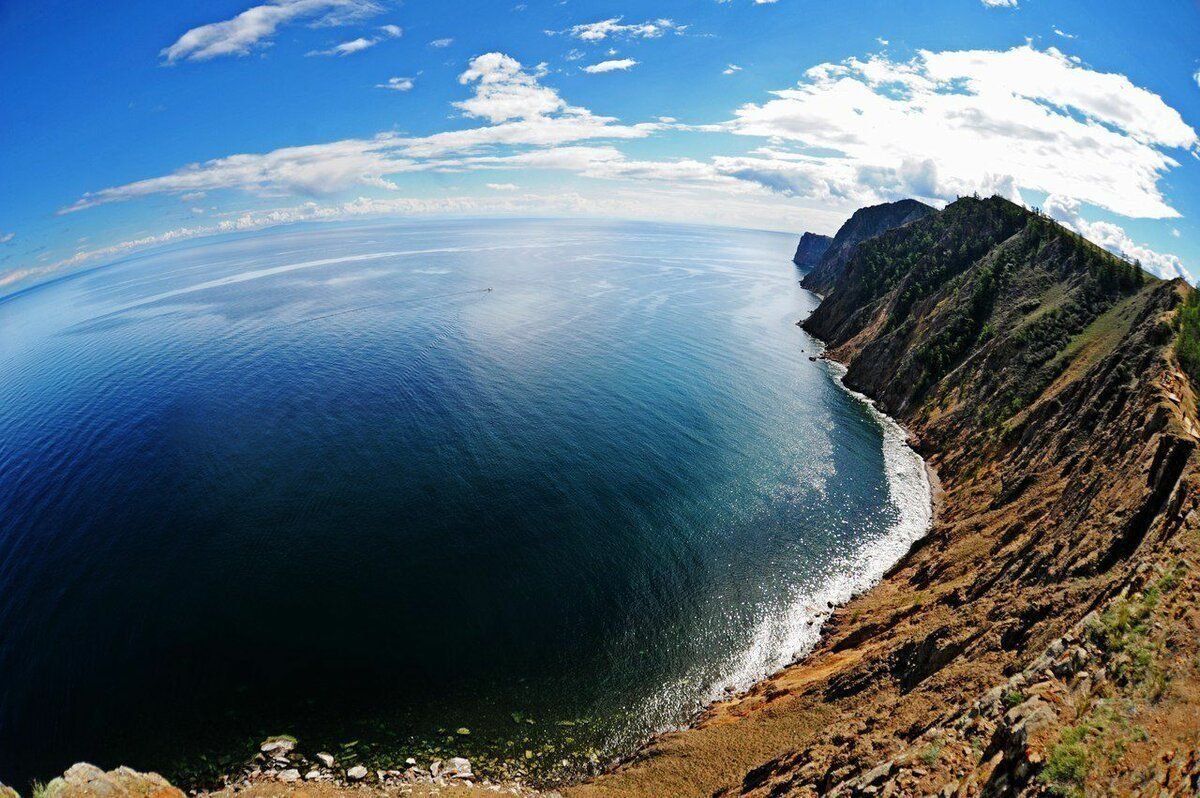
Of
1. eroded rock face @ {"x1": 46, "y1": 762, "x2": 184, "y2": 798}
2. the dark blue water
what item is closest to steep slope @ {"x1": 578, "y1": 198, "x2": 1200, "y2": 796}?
the dark blue water

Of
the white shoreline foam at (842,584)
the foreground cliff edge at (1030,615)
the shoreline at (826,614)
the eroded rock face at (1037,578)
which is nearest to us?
the eroded rock face at (1037,578)

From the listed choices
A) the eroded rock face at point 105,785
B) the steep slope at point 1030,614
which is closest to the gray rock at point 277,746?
the eroded rock face at point 105,785

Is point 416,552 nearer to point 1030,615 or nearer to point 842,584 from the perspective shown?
point 842,584

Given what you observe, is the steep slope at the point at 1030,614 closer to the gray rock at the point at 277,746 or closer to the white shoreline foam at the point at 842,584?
the white shoreline foam at the point at 842,584

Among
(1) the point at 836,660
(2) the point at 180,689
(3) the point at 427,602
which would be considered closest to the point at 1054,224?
(1) the point at 836,660

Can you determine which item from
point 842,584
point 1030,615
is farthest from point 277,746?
point 842,584

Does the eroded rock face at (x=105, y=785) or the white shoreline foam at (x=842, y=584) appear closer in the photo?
the eroded rock face at (x=105, y=785)
